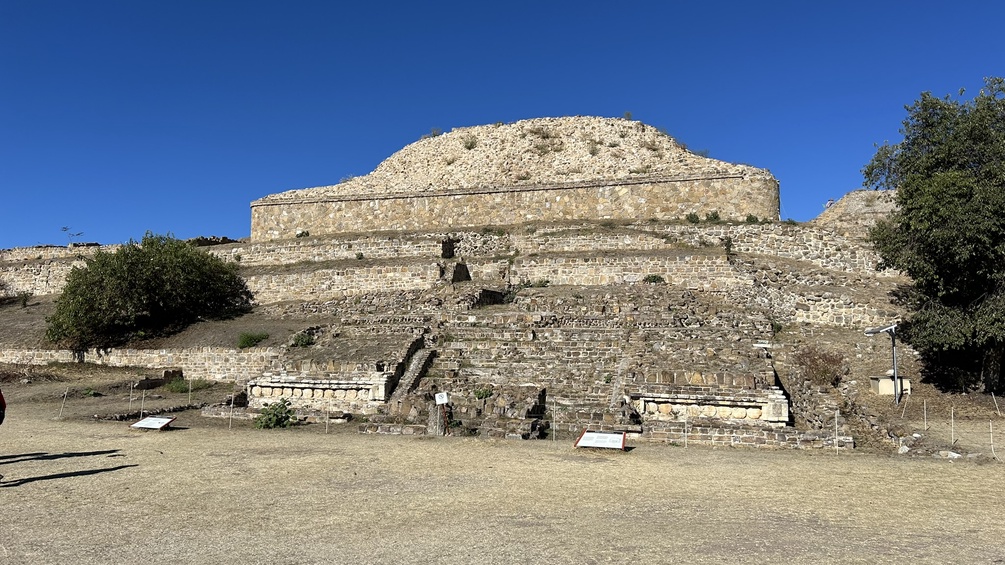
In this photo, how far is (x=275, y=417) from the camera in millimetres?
14625

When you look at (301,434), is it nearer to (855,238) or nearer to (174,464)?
(174,464)

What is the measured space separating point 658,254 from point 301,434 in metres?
16.6

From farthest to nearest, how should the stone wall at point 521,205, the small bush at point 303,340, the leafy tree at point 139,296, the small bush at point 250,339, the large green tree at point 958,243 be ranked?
1. the stone wall at point 521,205
2. the leafy tree at point 139,296
3. the small bush at point 250,339
4. the small bush at point 303,340
5. the large green tree at point 958,243

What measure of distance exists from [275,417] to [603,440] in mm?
7512

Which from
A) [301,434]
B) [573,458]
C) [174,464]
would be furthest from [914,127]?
[174,464]

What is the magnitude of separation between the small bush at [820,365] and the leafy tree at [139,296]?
21777 millimetres

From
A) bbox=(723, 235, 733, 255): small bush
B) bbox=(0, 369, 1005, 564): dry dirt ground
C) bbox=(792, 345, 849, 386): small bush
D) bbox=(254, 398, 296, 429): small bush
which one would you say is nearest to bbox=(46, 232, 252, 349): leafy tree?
bbox=(254, 398, 296, 429): small bush

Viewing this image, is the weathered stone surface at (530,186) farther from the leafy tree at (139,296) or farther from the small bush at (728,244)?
the leafy tree at (139,296)

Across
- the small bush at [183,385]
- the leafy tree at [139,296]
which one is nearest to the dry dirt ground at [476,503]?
the small bush at [183,385]

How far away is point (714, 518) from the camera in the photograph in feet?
23.4

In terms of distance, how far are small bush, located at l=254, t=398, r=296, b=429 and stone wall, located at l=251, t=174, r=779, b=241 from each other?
1894cm

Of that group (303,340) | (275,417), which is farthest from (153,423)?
(303,340)

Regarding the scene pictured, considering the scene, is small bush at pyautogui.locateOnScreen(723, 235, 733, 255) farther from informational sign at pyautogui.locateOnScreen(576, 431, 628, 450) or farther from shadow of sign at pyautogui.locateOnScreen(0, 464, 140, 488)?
shadow of sign at pyautogui.locateOnScreen(0, 464, 140, 488)

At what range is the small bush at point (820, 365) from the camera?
675 inches
